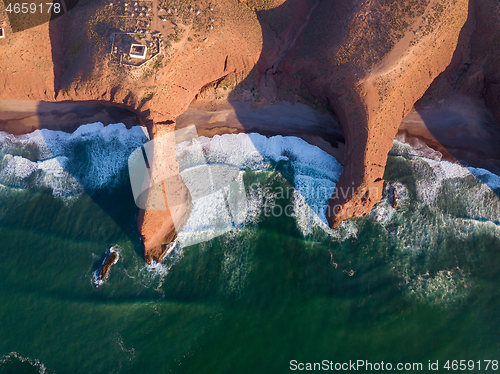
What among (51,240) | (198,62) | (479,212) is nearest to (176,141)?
(198,62)

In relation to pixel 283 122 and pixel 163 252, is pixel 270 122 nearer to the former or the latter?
pixel 283 122

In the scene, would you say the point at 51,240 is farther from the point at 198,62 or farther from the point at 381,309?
the point at 381,309

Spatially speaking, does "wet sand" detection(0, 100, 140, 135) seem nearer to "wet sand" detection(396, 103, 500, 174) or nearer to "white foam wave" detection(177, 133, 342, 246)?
"white foam wave" detection(177, 133, 342, 246)

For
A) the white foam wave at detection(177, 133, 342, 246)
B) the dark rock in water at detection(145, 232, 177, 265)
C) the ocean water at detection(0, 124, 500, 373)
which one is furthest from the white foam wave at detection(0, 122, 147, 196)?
the dark rock in water at detection(145, 232, 177, 265)

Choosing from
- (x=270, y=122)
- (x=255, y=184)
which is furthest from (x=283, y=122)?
(x=255, y=184)

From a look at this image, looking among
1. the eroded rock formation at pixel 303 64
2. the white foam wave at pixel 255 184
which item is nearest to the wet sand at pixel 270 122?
the white foam wave at pixel 255 184
